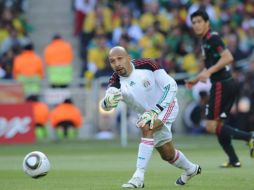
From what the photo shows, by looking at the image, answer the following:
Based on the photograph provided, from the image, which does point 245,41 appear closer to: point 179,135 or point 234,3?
point 234,3

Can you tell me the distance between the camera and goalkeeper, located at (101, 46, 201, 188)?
35.7 feet

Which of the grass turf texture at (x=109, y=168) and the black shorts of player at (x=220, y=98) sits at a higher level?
the black shorts of player at (x=220, y=98)

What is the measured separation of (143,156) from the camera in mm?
10617

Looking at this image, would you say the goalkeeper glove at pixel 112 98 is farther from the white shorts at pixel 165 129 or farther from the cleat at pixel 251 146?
the cleat at pixel 251 146

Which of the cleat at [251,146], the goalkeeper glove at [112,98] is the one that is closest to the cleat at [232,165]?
the cleat at [251,146]

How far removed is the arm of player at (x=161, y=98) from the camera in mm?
10727

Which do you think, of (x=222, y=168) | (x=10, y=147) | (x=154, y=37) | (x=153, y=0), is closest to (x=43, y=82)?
(x=10, y=147)

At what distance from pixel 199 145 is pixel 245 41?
7199 millimetres

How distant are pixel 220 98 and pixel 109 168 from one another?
2139 millimetres

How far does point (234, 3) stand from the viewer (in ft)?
92.3

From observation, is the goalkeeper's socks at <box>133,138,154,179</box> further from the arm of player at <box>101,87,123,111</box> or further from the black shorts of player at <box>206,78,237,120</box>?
the black shorts of player at <box>206,78,237,120</box>

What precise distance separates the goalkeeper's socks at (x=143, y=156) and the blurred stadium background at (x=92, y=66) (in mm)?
4530


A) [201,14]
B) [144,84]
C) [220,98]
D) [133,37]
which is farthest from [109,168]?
[133,37]

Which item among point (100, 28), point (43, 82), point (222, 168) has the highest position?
point (100, 28)
